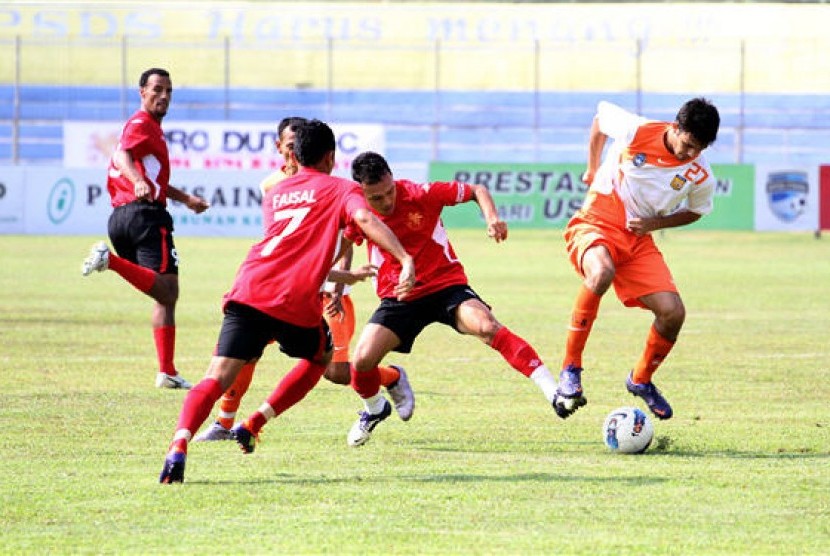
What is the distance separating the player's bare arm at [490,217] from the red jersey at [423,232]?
57 mm

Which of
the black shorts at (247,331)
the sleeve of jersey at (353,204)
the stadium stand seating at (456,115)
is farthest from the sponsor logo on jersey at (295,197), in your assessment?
the stadium stand seating at (456,115)

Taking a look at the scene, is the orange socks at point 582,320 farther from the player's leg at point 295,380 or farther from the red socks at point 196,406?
the red socks at point 196,406

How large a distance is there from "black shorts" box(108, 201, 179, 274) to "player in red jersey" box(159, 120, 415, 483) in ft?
13.8

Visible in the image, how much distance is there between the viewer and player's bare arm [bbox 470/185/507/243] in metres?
8.16

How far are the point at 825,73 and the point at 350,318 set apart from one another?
32127 mm

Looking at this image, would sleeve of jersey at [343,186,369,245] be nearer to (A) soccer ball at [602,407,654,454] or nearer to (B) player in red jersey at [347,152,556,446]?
(B) player in red jersey at [347,152,556,446]

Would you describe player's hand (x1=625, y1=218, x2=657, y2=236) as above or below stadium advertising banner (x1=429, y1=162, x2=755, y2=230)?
above

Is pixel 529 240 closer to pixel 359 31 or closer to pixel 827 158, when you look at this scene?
pixel 827 158

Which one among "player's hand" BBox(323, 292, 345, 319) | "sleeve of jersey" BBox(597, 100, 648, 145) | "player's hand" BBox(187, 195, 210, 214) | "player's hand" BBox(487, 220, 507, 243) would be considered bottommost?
"player's hand" BBox(323, 292, 345, 319)

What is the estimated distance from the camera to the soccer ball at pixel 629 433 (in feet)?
26.8

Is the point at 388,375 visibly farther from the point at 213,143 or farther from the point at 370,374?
the point at 213,143


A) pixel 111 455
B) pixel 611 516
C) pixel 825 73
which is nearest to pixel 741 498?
pixel 611 516

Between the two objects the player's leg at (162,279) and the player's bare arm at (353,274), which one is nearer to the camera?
the player's bare arm at (353,274)

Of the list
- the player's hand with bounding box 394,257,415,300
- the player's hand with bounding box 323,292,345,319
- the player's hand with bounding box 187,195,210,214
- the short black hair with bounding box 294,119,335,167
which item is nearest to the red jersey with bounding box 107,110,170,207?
Result: the player's hand with bounding box 187,195,210,214
